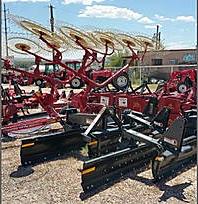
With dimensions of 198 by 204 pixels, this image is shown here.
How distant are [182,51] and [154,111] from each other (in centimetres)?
2447

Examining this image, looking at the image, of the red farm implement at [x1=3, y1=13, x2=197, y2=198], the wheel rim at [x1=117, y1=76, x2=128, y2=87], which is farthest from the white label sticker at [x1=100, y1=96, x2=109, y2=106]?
the wheel rim at [x1=117, y1=76, x2=128, y2=87]

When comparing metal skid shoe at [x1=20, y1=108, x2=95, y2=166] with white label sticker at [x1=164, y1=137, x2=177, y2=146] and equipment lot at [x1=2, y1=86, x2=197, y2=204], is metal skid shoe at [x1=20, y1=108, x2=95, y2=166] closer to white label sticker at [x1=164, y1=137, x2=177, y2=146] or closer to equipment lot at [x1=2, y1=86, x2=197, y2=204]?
equipment lot at [x1=2, y1=86, x2=197, y2=204]

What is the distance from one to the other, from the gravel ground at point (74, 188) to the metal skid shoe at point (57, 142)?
0.22m

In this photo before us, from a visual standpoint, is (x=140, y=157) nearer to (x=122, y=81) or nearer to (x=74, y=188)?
(x=74, y=188)

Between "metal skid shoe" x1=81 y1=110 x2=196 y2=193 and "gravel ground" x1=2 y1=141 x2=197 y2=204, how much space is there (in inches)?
Answer: 5.3

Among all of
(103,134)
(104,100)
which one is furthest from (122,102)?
(103,134)

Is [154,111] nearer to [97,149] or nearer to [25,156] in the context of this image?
[97,149]

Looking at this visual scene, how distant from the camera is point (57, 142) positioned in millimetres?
4793

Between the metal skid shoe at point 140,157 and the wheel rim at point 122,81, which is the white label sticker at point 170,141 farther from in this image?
the wheel rim at point 122,81

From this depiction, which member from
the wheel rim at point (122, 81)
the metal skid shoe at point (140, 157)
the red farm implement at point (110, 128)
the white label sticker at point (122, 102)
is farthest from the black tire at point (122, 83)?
the metal skid shoe at point (140, 157)

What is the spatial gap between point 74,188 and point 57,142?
1278 mm

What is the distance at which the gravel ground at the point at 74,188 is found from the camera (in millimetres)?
3352

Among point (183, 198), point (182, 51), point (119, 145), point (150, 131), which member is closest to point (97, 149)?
point (119, 145)

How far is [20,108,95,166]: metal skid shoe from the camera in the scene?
14.5 feet
